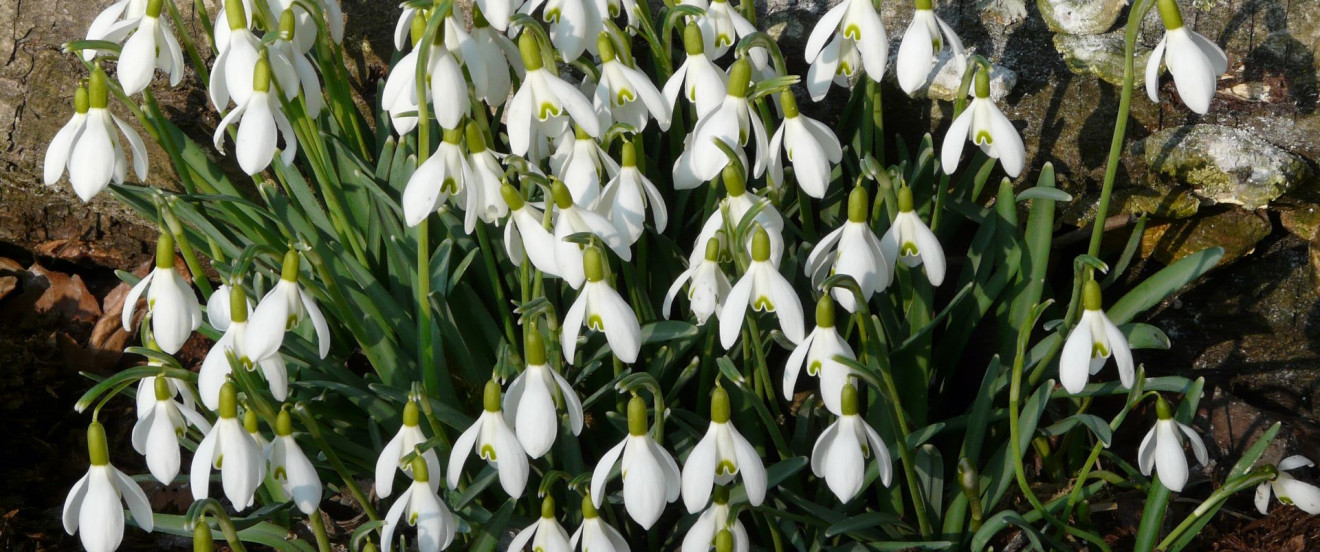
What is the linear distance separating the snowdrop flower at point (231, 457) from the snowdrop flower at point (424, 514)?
0.60ft

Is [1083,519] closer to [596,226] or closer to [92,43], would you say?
[596,226]

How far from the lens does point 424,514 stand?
139cm

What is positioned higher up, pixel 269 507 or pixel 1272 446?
pixel 269 507

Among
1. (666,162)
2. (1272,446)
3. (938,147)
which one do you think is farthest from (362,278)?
(1272,446)

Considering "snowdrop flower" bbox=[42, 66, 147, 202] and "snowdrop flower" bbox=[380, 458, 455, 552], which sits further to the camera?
"snowdrop flower" bbox=[42, 66, 147, 202]

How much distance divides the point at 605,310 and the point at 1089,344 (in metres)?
0.61

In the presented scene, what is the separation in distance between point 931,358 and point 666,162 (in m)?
0.67

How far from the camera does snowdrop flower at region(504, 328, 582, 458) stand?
1.31m

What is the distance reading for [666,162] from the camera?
2145 millimetres

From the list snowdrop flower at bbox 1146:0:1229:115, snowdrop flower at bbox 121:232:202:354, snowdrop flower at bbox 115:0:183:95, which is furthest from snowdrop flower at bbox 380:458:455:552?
snowdrop flower at bbox 1146:0:1229:115

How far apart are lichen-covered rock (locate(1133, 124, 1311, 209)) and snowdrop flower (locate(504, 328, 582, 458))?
1.32 meters

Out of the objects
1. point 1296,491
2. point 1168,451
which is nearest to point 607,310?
point 1168,451

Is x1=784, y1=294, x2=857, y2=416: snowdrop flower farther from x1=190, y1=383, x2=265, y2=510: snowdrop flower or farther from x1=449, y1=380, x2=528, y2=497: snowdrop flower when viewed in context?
x1=190, y1=383, x2=265, y2=510: snowdrop flower

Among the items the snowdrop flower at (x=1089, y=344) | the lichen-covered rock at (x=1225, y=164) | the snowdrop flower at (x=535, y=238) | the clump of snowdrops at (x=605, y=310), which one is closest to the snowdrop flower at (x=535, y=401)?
the clump of snowdrops at (x=605, y=310)
